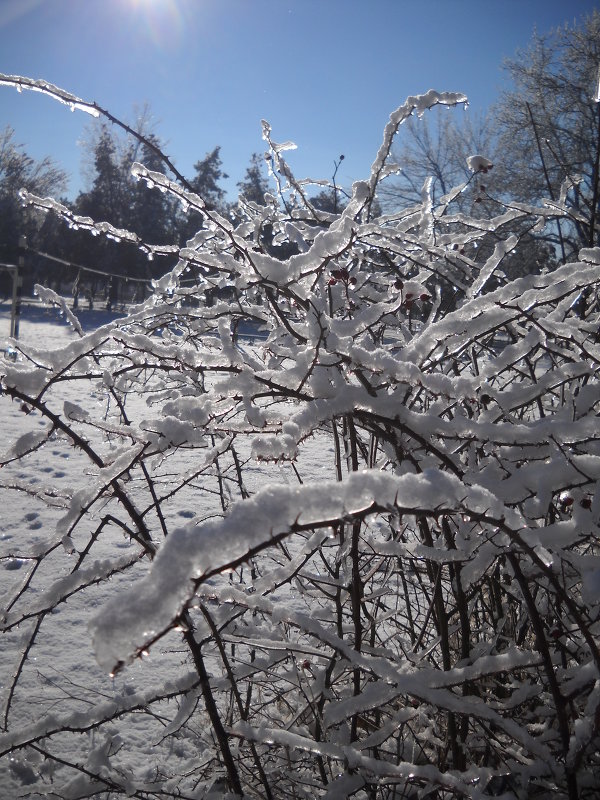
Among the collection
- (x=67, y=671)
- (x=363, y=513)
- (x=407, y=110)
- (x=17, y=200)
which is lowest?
(x=67, y=671)

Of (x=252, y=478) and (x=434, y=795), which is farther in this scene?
(x=252, y=478)

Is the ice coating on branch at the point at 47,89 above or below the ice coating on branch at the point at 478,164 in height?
above

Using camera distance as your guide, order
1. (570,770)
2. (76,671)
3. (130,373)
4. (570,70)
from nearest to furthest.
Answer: (570,770) → (130,373) → (76,671) → (570,70)

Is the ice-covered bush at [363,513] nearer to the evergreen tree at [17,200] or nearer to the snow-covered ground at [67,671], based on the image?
the snow-covered ground at [67,671]

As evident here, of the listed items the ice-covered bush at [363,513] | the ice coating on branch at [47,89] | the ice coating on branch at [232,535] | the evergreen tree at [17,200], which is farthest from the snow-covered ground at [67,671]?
the evergreen tree at [17,200]

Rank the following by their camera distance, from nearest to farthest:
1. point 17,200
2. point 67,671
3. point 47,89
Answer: point 47,89 → point 67,671 → point 17,200

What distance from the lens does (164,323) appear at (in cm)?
190

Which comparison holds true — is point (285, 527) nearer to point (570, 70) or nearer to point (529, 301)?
point (529, 301)

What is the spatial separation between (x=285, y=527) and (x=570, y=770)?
0.78 m

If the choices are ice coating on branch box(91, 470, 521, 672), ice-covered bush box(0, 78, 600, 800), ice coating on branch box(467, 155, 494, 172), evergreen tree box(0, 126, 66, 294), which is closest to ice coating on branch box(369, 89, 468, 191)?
ice-covered bush box(0, 78, 600, 800)

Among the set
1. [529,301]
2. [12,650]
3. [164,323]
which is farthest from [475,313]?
[12,650]

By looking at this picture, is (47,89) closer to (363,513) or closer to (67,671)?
(363,513)

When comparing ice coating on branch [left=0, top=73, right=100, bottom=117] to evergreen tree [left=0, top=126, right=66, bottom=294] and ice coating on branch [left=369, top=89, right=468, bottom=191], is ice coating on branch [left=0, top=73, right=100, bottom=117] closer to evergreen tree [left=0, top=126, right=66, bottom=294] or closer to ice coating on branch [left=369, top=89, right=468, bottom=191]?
ice coating on branch [left=369, top=89, right=468, bottom=191]

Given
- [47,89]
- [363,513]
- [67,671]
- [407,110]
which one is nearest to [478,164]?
[407,110]
